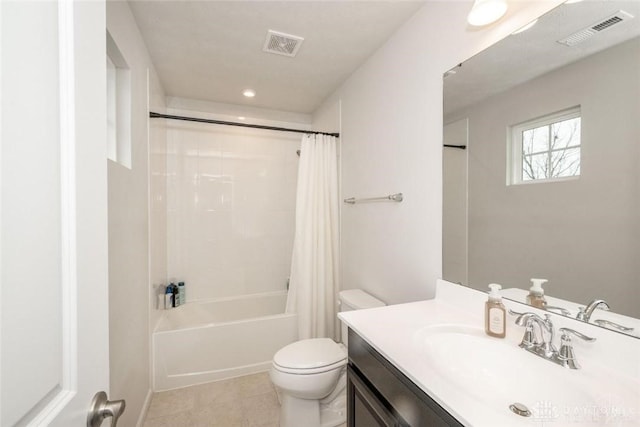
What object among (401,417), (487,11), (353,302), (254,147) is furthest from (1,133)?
(254,147)

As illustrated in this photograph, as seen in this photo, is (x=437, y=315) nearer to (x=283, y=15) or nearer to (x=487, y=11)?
(x=487, y=11)

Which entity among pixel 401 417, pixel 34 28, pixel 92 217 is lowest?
pixel 401 417

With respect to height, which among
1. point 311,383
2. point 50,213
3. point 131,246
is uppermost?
point 50,213

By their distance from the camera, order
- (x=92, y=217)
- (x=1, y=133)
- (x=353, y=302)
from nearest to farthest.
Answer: (x=1, y=133)
(x=92, y=217)
(x=353, y=302)

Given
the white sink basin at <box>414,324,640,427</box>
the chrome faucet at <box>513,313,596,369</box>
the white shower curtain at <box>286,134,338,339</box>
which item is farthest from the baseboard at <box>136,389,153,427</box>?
the chrome faucet at <box>513,313,596,369</box>

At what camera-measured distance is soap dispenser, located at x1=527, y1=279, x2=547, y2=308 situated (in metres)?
0.90

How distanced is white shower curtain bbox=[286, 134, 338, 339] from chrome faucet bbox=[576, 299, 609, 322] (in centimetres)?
159

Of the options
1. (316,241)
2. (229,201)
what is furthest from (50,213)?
(229,201)

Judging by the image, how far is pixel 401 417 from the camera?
76 cm

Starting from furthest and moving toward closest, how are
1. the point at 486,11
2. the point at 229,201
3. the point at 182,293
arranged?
the point at 229,201 → the point at 182,293 → the point at 486,11

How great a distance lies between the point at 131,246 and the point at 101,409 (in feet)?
3.62

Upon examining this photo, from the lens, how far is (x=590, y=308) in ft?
2.57

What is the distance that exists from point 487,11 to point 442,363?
1.30 meters

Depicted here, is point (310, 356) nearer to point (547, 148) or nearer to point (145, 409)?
point (145, 409)
